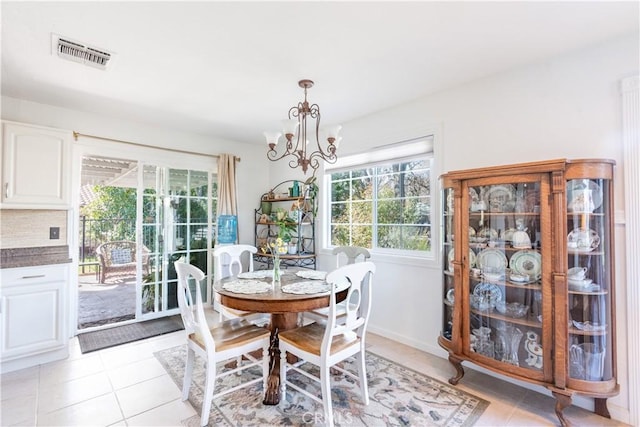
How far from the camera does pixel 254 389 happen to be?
224 centimetres

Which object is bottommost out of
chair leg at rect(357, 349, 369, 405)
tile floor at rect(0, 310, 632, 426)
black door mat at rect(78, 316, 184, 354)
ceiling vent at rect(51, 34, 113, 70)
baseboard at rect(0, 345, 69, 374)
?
black door mat at rect(78, 316, 184, 354)

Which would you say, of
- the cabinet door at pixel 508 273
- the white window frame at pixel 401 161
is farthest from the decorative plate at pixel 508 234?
the white window frame at pixel 401 161

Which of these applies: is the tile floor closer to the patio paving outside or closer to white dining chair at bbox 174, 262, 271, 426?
white dining chair at bbox 174, 262, 271, 426

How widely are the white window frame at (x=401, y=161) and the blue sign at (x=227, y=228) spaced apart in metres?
1.38

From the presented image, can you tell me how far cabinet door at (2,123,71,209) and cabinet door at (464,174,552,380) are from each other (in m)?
3.77

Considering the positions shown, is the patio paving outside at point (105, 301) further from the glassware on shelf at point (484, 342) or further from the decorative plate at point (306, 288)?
the glassware on shelf at point (484, 342)

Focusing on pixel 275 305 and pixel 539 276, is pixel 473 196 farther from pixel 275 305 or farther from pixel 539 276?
pixel 275 305

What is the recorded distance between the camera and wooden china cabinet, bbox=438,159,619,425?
1.87 metres

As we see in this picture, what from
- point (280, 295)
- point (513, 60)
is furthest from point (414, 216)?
point (280, 295)

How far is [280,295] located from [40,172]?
2711 mm

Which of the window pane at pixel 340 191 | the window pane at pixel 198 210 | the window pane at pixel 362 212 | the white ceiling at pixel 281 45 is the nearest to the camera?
the white ceiling at pixel 281 45

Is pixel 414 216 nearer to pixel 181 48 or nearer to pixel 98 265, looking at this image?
pixel 181 48

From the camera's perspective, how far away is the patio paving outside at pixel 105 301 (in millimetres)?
3904

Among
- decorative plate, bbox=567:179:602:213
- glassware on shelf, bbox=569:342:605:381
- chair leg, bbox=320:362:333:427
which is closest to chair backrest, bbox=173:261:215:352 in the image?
chair leg, bbox=320:362:333:427
